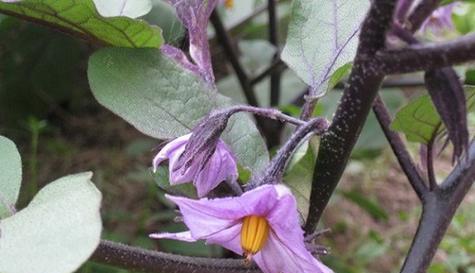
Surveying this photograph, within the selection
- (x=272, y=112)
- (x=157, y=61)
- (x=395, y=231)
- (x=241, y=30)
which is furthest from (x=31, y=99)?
(x=272, y=112)

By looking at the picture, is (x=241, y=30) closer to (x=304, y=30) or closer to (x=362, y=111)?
(x=304, y=30)

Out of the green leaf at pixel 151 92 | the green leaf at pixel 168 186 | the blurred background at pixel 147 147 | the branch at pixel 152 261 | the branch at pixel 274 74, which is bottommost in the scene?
the blurred background at pixel 147 147

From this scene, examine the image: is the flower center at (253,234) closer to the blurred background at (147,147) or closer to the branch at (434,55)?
the branch at (434,55)

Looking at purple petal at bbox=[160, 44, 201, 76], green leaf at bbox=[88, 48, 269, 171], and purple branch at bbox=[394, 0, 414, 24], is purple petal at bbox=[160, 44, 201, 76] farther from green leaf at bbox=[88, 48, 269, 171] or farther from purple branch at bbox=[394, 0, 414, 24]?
purple branch at bbox=[394, 0, 414, 24]

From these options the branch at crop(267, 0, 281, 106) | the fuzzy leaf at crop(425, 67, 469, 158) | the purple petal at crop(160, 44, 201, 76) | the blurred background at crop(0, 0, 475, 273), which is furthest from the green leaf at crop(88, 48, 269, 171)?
the branch at crop(267, 0, 281, 106)

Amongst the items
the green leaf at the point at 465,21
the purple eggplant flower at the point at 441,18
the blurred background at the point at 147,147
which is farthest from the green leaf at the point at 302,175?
the green leaf at the point at 465,21

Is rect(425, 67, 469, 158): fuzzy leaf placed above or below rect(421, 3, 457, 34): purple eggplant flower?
above
